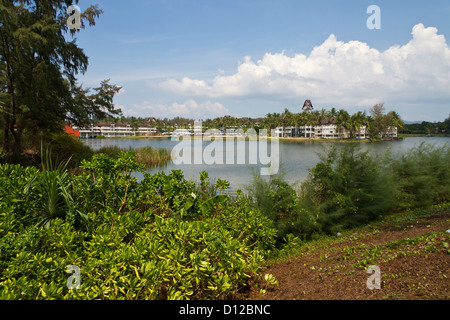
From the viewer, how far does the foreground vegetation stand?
2.78 meters

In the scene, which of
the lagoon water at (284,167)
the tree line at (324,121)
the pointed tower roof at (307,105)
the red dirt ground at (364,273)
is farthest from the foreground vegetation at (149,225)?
the pointed tower roof at (307,105)

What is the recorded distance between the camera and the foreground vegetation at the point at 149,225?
9.12ft

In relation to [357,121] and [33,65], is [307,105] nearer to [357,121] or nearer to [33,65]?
[357,121]

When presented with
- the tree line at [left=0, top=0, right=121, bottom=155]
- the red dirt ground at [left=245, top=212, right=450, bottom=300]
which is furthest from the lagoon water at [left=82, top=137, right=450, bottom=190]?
the tree line at [left=0, top=0, right=121, bottom=155]

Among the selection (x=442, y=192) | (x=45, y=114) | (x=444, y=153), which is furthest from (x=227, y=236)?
(x=45, y=114)

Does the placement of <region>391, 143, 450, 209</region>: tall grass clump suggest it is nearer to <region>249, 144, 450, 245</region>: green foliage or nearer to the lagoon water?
<region>249, 144, 450, 245</region>: green foliage

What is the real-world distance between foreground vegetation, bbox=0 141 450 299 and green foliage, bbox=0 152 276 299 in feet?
0.04

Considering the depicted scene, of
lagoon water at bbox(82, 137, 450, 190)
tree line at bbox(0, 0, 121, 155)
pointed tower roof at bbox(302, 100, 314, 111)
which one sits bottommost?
lagoon water at bbox(82, 137, 450, 190)

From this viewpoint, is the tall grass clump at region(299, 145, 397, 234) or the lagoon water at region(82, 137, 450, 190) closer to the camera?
the tall grass clump at region(299, 145, 397, 234)

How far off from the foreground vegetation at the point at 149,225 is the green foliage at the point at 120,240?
0.01 meters

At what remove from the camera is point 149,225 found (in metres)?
3.70

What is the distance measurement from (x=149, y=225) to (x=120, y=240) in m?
0.50
